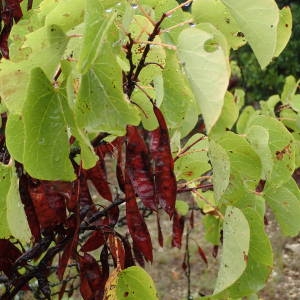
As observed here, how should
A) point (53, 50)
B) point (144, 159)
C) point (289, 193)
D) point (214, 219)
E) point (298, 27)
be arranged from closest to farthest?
1. point (53, 50)
2. point (144, 159)
3. point (289, 193)
4. point (214, 219)
5. point (298, 27)

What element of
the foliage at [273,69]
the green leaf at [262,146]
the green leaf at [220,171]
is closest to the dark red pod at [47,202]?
the green leaf at [220,171]

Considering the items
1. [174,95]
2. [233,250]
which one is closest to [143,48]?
[174,95]

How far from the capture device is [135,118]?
61 centimetres

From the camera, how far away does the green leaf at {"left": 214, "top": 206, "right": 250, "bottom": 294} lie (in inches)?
26.4

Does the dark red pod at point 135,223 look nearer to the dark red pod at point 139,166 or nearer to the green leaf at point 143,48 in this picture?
the dark red pod at point 139,166

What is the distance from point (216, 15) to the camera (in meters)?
0.69

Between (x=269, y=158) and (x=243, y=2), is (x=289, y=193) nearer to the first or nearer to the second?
(x=269, y=158)

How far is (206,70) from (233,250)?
28cm

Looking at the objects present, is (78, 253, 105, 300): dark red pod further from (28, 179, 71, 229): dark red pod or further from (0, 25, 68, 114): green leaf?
(0, 25, 68, 114): green leaf

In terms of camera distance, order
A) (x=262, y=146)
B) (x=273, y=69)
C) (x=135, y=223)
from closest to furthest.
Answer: (x=135, y=223) → (x=262, y=146) → (x=273, y=69)

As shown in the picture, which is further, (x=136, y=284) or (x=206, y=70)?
(x=136, y=284)

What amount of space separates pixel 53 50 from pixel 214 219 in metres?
1.02

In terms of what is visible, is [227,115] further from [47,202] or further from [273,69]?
[273,69]

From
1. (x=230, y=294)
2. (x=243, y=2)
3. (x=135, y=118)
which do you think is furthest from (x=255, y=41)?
(x=230, y=294)
